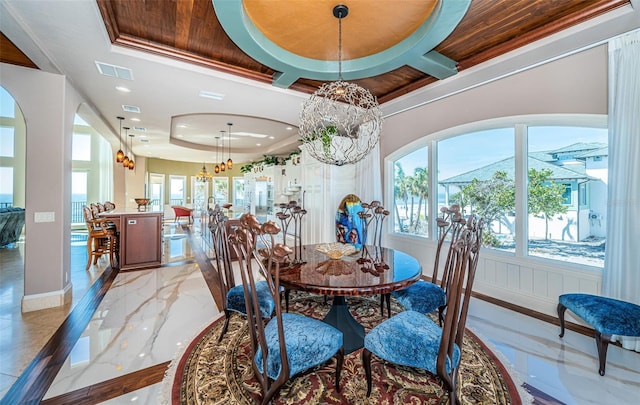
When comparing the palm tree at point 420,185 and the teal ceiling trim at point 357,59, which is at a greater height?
the teal ceiling trim at point 357,59

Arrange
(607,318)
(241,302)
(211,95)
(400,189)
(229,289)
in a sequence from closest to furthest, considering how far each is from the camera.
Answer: (607,318) < (241,302) < (229,289) < (211,95) < (400,189)

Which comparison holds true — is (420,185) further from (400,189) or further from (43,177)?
Answer: (43,177)

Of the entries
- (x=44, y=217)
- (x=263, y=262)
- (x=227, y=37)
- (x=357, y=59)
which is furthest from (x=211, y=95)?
(x=263, y=262)

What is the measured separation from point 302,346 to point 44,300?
353cm

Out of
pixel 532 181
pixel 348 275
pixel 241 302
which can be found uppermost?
pixel 532 181

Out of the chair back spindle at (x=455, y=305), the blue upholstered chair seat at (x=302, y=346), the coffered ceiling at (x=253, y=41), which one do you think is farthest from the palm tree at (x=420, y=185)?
the blue upholstered chair seat at (x=302, y=346)

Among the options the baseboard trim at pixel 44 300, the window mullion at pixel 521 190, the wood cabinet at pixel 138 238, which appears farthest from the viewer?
the wood cabinet at pixel 138 238

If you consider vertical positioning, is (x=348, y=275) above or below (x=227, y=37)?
below

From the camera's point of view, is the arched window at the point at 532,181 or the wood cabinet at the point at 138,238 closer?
the arched window at the point at 532,181

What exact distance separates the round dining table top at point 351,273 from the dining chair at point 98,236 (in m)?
4.15

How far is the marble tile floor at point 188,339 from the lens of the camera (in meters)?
1.85

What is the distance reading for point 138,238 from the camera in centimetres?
479

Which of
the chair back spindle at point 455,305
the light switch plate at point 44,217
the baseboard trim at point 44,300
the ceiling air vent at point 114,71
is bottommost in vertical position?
the baseboard trim at point 44,300

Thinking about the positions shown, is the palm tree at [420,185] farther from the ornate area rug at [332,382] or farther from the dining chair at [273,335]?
the dining chair at [273,335]
